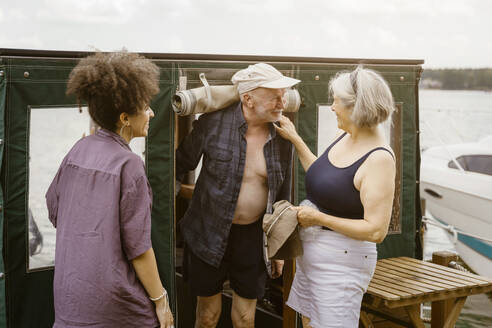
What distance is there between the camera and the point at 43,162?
360cm

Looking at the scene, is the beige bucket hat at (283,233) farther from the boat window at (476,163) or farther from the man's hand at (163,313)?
the boat window at (476,163)

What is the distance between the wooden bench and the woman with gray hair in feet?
2.30

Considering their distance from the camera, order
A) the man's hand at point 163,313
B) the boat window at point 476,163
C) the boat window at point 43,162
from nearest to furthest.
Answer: the man's hand at point 163,313 → the boat window at point 43,162 → the boat window at point 476,163

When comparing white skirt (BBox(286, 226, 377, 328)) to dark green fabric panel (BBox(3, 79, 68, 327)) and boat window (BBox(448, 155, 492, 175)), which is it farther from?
boat window (BBox(448, 155, 492, 175))

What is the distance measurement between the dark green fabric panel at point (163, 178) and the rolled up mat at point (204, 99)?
194mm

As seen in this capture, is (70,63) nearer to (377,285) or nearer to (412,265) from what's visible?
(377,285)

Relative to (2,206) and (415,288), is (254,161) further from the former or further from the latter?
(2,206)

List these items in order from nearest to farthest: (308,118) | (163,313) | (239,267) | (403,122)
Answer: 1. (163,313)
2. (239,267)
3. (308,118)
4. (403,122)

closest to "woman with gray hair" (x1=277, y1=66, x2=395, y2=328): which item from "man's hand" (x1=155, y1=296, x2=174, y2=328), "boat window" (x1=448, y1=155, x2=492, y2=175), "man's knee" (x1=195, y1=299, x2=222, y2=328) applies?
"man's knee" (x1=195, y1=299, x2=222, y2=328)

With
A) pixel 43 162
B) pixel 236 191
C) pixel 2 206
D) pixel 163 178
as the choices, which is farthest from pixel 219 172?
pixel 2 206

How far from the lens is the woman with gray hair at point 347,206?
9.59ft

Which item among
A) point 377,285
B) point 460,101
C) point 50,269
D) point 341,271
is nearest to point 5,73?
point 50,269

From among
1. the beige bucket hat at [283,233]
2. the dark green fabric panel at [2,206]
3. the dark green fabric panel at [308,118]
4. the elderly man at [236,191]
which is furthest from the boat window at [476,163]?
the dark green fabric panel at [2,206]

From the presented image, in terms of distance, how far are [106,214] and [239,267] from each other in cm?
179
